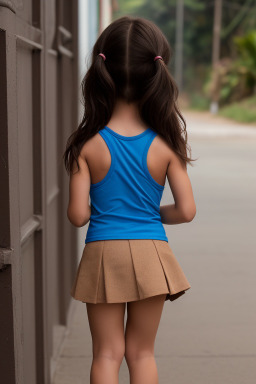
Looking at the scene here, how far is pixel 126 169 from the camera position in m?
2.49

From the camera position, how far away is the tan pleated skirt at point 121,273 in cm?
250

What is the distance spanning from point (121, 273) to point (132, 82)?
65 cm

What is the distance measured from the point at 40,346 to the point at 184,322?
1681 mm

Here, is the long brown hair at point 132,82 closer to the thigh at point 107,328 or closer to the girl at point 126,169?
the girl at point 126,169

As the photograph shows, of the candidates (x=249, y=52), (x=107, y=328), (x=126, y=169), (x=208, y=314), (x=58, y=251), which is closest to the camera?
(x=126, y=169)

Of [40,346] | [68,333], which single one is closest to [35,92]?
[40,346]

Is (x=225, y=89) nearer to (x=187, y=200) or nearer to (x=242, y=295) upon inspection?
(x=242, y=295)

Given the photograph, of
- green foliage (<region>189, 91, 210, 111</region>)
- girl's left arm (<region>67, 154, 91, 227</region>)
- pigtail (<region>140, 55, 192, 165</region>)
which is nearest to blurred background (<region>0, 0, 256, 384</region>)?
girl's left arm (<region>67, 154, 91, 227</region>)

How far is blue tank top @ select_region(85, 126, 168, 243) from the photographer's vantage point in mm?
2488

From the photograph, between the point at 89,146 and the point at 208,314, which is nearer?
the point at 89,146

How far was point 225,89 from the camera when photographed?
43.7m

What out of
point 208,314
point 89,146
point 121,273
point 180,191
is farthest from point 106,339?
point 208,314

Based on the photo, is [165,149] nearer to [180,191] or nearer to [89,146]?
[180,191]

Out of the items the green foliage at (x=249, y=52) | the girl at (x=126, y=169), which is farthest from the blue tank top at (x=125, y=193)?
the green foliage at (x=249, y=52)
